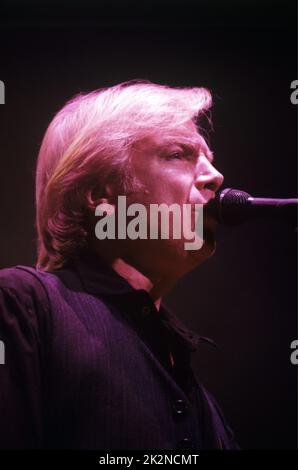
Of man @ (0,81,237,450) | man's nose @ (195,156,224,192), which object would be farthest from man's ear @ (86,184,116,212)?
man's nose @ (195,156,224,192)

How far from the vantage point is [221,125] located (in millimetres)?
1874

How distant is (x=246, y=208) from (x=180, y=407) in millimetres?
509

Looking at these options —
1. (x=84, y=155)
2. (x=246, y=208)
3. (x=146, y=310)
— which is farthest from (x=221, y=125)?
(x=146, y=310)

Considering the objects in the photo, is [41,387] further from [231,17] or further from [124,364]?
[231,17]

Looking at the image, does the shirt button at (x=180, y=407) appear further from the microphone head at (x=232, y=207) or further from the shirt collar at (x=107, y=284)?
the microphone head at (x=232, y=207)

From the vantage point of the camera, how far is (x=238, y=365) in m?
1.76

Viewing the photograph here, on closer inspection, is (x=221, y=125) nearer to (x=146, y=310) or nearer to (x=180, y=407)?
(x=146, y=310)

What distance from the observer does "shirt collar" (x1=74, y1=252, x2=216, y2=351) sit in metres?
1.38

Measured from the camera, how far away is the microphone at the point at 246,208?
121 centimetres

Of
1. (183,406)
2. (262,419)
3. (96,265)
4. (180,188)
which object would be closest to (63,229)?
(96,265)

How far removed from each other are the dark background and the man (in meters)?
0.17

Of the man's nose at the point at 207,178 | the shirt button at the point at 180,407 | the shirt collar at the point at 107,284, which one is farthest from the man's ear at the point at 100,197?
the shirt button at the point at 180,407

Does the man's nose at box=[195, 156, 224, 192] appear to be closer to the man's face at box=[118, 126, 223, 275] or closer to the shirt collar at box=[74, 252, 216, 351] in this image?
the man's face at box=[118, 126, 223, 275]
